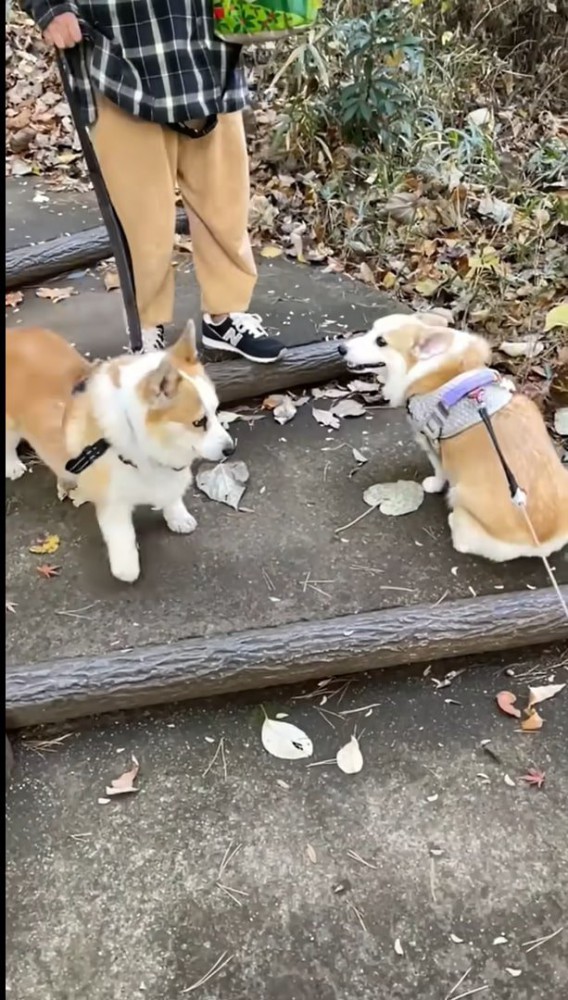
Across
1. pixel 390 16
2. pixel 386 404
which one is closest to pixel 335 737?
pixel 386 404

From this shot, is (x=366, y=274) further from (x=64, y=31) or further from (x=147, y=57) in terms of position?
(x=64, y=31)

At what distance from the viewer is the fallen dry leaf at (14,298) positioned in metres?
4.29

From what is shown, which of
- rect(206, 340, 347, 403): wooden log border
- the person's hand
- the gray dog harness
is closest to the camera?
the person's hand

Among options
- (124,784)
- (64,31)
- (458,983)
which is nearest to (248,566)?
(124,784)

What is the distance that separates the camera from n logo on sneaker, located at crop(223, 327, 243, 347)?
375cm

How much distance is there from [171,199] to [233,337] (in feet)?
2.29

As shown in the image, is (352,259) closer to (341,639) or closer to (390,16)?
(390,16)

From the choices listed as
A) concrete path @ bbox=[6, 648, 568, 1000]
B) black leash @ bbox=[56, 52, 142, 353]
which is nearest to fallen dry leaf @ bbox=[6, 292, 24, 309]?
black leash @ bbox=[56, 52, 142, 353]

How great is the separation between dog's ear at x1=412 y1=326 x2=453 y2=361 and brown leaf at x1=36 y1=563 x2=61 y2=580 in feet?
4.81

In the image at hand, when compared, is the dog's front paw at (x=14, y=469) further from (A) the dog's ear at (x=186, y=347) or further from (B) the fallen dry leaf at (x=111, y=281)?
(B) the fallen dry leaf at (x=111, y=281)

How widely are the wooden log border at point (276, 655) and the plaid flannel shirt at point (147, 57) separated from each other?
180cm

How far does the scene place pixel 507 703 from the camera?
2.66 meters

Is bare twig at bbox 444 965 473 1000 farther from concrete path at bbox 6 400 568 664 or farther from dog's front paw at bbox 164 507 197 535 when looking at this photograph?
dog's front paw at bbox 164 507 197 535

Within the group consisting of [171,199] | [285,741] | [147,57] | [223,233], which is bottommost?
[285,741]
